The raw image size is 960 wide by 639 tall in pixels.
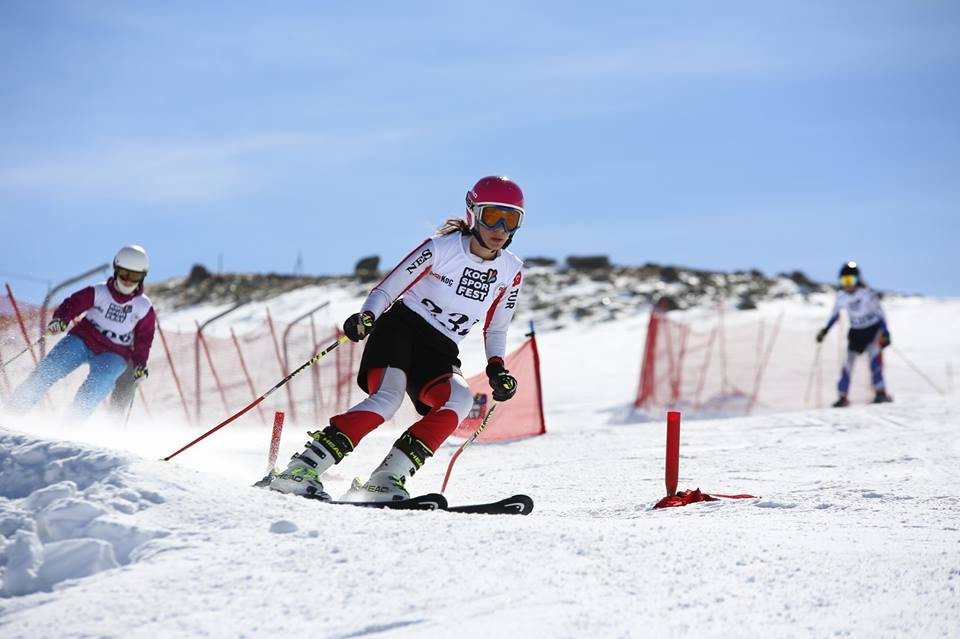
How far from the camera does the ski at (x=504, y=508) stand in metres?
5.04

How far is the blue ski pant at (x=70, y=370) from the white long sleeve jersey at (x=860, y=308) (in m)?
10.5

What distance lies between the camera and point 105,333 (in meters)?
8.70

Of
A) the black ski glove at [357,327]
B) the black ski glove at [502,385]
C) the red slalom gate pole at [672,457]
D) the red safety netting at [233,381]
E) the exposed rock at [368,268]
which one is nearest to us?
the black ski glove at [357,327]

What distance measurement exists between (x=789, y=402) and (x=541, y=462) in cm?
932

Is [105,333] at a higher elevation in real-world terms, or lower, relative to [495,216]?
lower

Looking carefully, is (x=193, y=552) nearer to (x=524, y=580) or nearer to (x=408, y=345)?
(x=524, y=580)

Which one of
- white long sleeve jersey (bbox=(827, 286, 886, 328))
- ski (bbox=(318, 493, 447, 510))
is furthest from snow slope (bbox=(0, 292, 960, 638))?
white long sleeve jersey (bbox=(827, 286, 886, 328))

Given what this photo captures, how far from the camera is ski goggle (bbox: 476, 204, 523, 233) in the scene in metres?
5.62

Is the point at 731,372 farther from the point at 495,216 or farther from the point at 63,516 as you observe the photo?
the point at 63,516

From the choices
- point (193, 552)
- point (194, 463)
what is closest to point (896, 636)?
point (193, 552)

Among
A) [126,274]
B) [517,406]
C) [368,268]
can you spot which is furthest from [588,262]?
[126,274]

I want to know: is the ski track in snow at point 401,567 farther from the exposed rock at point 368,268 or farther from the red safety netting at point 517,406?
the exposed rock at point 368,268

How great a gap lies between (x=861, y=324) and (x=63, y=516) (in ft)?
44.7

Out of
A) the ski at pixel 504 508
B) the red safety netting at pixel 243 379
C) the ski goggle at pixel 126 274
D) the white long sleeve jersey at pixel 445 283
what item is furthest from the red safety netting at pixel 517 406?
the ski at pixel 504 508
